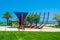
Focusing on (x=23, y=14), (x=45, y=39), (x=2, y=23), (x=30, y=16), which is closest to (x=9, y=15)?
(x=2, y=23)

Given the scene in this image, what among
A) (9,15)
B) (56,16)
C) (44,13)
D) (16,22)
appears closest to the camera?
(44,13)

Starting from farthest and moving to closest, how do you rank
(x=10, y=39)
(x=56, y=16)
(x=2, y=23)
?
(x=56, y=16) → (x=2, y=23) → (x=10, y=39)

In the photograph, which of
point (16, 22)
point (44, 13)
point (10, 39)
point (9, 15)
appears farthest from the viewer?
point (9, 15)

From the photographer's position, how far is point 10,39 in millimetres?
16359

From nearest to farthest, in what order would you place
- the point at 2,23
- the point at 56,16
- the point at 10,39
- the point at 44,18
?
1. the point at 10,39
2. the point at 44,18
3. the point at 2,23
4. the point at 56,16

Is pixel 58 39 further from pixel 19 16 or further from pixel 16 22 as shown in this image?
pixel 16 22

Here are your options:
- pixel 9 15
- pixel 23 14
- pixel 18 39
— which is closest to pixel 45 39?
pixel 18 39

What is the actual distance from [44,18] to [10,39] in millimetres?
22163

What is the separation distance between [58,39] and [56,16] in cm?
5443

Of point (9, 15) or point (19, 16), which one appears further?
point (9, 15)

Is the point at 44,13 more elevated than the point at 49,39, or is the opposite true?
the point at 44,13

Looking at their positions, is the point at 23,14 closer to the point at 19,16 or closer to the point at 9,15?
the point at 19,16

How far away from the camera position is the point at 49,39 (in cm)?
1711

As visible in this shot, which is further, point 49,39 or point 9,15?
point 9,15
